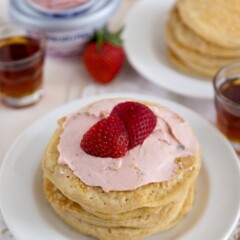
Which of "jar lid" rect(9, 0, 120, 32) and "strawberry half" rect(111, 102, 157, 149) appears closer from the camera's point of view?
"strawberry half" rect(111, 102, 157, 149)

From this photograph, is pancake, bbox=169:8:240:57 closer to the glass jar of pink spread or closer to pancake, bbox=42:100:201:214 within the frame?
the glass jar of pink spread

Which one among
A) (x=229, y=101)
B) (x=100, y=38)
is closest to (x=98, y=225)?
(x=229, y=101)

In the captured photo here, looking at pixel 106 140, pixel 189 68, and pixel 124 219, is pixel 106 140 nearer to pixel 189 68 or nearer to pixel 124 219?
pixel 124 219

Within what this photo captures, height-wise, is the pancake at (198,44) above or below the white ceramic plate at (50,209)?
above

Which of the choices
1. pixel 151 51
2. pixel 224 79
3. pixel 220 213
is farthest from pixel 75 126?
pixel 151 51

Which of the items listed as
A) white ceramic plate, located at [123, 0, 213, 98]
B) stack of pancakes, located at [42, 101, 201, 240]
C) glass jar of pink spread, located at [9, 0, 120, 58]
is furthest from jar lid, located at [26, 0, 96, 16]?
stack of pancakes, located at [42, 101, 201, 240]

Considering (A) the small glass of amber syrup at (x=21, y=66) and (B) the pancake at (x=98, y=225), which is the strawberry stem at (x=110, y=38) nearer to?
(A) the small glass of amber syrup at (x=21, y=66)

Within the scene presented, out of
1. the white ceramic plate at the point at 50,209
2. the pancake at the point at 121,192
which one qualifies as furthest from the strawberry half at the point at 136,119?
the white ceramic plate at the point at 50,209
